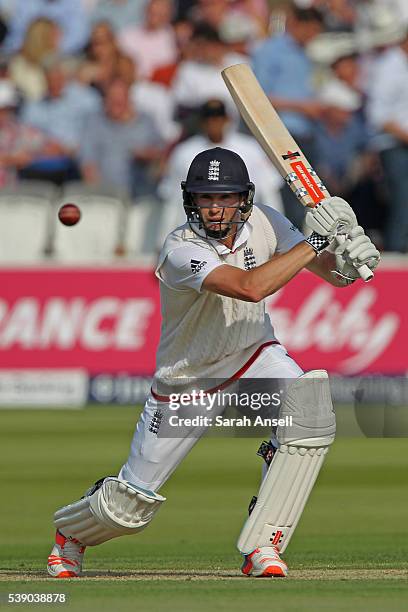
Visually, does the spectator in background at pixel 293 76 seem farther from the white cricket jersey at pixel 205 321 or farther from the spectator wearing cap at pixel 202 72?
the white cricket jersey at pixel 205 321

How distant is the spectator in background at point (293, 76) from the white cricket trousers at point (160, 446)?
631 centimetres

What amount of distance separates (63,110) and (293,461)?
7468mm

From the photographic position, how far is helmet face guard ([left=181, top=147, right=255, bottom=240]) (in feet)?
15.6

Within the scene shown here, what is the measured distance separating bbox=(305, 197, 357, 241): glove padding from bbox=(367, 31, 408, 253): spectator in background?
631 cm

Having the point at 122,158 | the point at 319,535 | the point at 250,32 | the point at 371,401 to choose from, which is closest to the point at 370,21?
the point at 250,32

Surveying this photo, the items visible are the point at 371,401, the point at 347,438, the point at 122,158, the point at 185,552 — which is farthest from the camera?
the point at 122,158

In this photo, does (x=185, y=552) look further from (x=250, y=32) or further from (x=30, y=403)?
(x=250, y=32)

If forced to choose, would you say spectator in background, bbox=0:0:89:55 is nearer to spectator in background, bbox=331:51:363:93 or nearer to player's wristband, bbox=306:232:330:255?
spectator in background, bbox=331:51:363:93

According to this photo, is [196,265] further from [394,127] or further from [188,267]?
[394,127]

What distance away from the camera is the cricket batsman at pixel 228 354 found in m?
4.62

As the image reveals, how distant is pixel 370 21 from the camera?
1132 centimetres

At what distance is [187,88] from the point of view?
438 inches

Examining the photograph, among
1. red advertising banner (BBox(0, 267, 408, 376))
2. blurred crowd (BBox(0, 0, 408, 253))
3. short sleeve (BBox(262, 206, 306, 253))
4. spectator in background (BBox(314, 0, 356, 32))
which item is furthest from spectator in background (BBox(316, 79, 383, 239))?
short sleeve (BBox(262, 206, 306, 253))

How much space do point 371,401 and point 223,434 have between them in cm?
117
